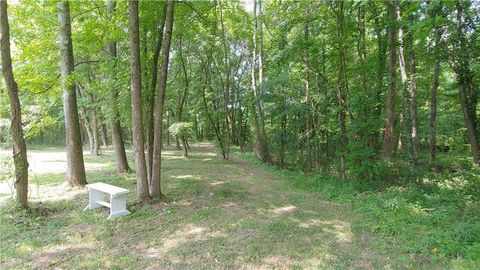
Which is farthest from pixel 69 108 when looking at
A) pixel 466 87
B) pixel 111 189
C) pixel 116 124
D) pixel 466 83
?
pixel 466 87

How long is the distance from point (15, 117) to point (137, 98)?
2146 mm

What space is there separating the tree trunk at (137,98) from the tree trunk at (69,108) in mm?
2544

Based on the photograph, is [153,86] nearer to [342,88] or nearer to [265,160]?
[342,88]

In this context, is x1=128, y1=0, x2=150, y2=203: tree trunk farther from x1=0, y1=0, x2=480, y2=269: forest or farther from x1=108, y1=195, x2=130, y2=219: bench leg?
x1=108, y1=195, x2=130, y2=219: bench leg

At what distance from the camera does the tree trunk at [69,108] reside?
686 centimetres

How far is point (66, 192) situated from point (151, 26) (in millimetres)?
4816

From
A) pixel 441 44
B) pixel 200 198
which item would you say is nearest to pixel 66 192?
pixel 200 198

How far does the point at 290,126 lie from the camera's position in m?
11.9

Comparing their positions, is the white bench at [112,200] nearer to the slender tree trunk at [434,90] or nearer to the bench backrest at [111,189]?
the bench backrest at [111,189]

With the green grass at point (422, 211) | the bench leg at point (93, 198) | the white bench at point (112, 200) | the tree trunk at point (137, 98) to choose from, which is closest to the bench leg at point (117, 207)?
the white bench at point (112, 200)

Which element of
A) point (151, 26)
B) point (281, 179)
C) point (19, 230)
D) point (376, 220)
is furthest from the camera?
point (281, 179)

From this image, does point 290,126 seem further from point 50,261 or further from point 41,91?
point 50,261

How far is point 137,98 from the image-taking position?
5.43 metres

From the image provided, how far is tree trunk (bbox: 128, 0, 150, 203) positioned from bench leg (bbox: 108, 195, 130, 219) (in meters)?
0.55
